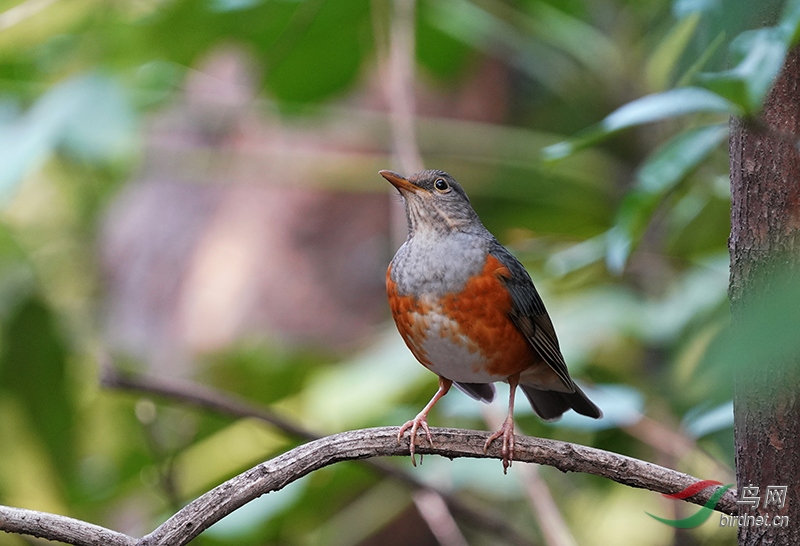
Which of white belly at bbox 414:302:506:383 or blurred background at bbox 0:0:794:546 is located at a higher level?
blurred background at bbox 0:0:794:546

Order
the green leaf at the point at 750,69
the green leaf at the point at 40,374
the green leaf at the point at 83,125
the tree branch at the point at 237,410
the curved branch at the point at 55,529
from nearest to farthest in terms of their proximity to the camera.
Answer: the green leaf at the point at 750,69 → the curved branch at the point at 55,529 → the tree branch at the point at 237,410 → the green leaf at the point at 83,125 → the green leaf at the point at 40,374

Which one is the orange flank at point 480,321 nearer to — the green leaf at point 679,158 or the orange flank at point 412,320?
the orange flank at point 412,320

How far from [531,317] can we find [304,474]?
3.65 ft

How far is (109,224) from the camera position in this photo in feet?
23.7

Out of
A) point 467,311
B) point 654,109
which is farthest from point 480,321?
point 654,109

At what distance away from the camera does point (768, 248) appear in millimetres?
1666

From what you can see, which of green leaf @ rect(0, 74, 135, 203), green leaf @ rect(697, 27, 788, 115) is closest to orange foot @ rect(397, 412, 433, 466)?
green leaf @ rect(697, 27, 788, 115)

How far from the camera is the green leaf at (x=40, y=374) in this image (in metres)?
4.70

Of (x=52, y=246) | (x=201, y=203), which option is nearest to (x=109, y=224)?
(x=52, y=246)

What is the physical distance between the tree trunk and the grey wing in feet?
3.67

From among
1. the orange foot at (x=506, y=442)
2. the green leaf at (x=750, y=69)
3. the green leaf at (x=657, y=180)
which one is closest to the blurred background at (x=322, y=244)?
the green leaf at (x=657, y=180)

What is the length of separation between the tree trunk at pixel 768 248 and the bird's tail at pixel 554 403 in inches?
56.8

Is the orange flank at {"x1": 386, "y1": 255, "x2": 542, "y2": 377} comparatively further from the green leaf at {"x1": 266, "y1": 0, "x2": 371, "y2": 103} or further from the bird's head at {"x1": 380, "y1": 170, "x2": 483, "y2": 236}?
the green leaf at {"x1": 266, "y1": 0, "x2": 371, "y2": 103}

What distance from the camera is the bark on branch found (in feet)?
6.08
